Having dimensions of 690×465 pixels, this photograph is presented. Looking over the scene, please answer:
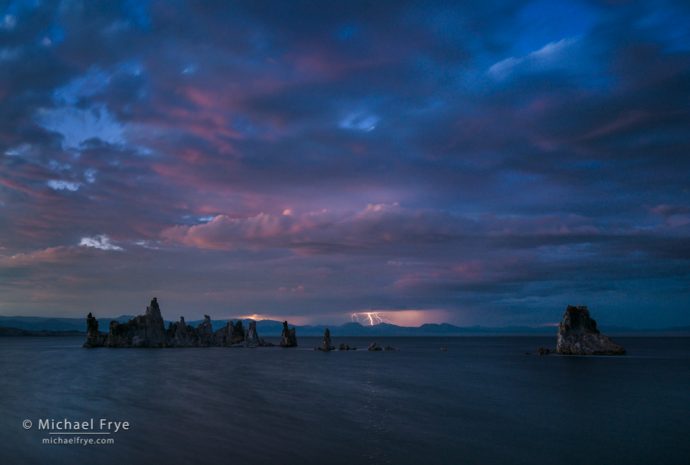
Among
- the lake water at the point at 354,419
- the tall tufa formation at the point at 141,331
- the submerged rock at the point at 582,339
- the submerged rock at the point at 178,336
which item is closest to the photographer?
the lake water at the point at 354,419

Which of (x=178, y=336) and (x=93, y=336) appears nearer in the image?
(x=93, y=336)

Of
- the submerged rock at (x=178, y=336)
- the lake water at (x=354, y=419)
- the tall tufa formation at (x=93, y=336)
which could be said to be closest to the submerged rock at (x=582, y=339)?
the lake water at (x=354, y=419)

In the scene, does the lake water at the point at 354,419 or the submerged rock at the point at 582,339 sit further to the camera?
the submerged rock at the point at 582,339

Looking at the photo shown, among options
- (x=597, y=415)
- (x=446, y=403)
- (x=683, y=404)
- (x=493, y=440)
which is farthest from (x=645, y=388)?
(x=493, y=440)

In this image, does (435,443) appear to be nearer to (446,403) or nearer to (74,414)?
(446,403)

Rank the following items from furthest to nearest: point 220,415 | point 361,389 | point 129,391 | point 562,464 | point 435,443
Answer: point 361,389 < point 129,391 < point 220,415 < point 435,443 < point 562,464

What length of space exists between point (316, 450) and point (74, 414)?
2401cm

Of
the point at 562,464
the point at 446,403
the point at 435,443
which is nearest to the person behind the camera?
the point at 562,464

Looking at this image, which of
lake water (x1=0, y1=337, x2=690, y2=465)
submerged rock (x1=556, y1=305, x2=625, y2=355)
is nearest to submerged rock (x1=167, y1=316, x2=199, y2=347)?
lake water (x1=0, y1=337, x2=690, y2=465)

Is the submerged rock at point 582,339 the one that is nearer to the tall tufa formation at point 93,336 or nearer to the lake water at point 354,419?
the lake water at point 354,419

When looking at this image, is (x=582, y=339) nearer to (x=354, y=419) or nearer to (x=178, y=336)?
(x=354, y=419)

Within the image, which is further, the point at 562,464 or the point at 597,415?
the point at 597,415

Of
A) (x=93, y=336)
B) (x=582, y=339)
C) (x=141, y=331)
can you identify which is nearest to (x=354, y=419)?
(x=582, y=339)

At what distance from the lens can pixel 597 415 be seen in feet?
133
